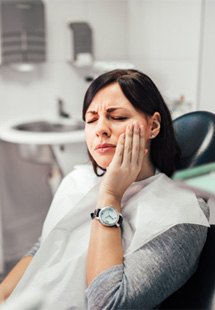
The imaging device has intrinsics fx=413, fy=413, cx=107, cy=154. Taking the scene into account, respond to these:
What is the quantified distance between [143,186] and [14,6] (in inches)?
49.9

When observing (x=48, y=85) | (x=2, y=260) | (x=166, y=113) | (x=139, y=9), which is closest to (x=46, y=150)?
(x=48, y=85)

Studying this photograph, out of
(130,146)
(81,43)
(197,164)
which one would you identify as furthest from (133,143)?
(81,43)

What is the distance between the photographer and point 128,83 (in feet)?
2.45

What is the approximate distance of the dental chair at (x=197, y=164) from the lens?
715 mm

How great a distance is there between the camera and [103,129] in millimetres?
699

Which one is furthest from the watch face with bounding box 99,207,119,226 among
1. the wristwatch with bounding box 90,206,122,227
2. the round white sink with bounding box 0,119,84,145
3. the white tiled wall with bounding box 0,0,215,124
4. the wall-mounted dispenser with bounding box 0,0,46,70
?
the wall-mounted dispenser with bounding box 0,0,46,70

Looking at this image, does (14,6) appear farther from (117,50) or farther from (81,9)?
(117,50)

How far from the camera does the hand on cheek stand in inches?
27.8

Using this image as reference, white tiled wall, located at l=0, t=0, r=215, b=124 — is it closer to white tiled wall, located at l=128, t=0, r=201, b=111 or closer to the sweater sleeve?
A: white tiled wall, located at l=128, t=0, r=201, b=111

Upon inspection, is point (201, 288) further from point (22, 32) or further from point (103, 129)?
point (22, 32)

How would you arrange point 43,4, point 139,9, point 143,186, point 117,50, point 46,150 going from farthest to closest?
point 43,4 < point 46,150 < point 117,50 < point 139,9 < point 143,186

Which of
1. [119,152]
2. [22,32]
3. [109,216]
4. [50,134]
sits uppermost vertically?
[22,32]

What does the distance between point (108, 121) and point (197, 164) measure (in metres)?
0.17

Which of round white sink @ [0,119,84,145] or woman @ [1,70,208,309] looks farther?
round white sink @ [0,119,84,145]
